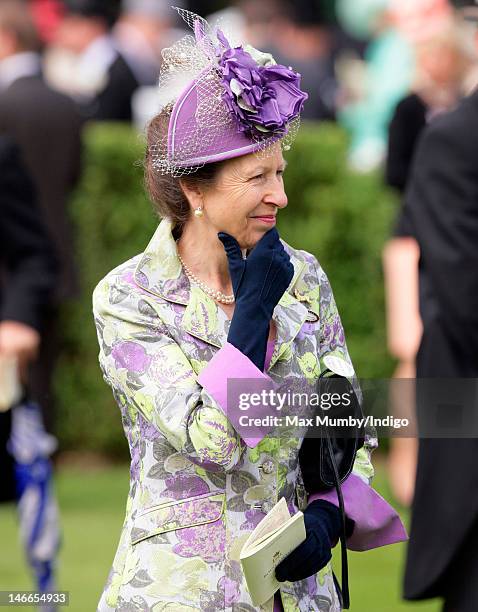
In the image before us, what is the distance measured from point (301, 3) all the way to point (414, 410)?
1445cm

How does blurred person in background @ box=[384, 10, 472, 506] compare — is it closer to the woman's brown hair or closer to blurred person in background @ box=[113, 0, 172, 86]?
the woman's brown hair

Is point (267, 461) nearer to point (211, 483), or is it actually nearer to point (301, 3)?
point (211, 483)

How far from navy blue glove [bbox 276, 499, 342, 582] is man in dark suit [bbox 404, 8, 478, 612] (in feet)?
3.71

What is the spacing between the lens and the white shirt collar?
26.9 feet

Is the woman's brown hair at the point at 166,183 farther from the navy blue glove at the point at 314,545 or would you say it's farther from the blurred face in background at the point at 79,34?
the blurred face in background at the point at 79,34

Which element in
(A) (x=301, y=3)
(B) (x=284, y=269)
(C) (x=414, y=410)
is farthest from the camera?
(A) (x=301, y=3)

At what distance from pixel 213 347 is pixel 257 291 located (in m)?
0.21

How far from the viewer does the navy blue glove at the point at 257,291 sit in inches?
120

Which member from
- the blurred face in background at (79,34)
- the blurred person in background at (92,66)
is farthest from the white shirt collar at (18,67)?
the blurred face in background at (79,34)

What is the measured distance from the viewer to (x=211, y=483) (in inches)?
125

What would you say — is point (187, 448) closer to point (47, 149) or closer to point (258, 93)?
point (258, 93)

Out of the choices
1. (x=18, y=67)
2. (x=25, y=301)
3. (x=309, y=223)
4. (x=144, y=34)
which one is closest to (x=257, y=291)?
(x=25, y=301)

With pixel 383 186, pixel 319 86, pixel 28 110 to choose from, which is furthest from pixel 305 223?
pixel 319 86

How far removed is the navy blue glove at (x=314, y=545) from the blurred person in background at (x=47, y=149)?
527 cm
